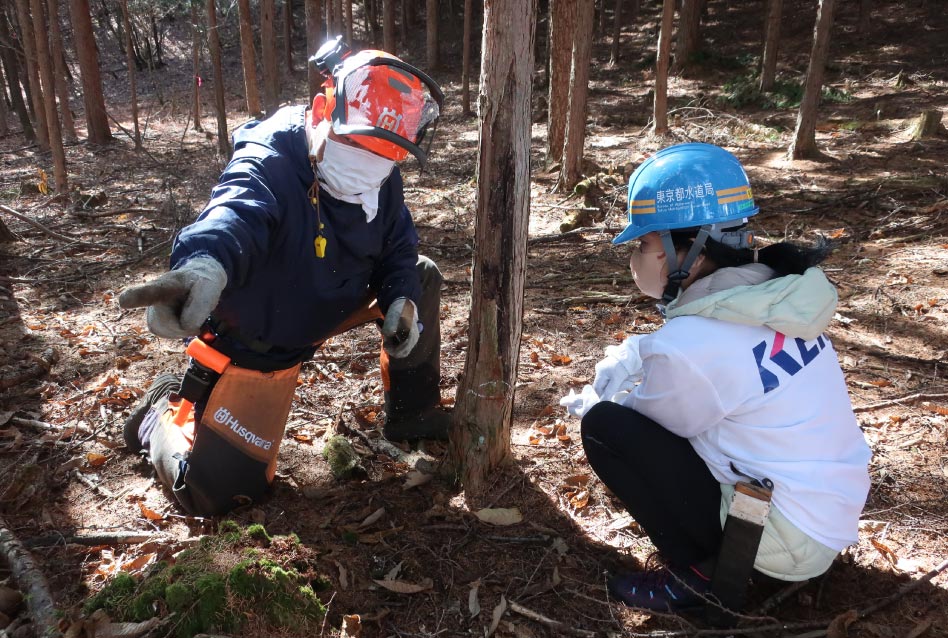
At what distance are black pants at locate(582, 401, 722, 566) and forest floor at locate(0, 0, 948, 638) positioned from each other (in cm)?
25

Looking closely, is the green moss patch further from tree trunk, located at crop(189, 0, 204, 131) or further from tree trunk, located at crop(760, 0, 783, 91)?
tree trunk, located at crop(760, 0, 783, 91)

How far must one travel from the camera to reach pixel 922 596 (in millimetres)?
2105

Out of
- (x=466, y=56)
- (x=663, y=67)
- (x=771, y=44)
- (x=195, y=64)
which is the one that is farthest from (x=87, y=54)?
(x=771, y=44)

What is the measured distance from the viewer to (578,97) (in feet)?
26.5

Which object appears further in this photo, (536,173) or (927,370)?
(536,173)

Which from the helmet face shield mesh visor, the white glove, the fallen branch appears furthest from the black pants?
the fallen branch

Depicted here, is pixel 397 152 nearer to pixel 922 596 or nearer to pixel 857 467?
pixel 857 467

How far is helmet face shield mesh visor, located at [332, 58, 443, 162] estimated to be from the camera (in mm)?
2500

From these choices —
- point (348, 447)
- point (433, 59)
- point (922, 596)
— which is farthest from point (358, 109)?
point (433, 59)

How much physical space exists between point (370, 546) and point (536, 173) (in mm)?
7649

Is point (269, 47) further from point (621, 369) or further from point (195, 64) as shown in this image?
point (621, 369)

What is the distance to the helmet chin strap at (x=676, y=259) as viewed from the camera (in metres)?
2.08

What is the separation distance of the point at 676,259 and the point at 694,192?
216 millimetres

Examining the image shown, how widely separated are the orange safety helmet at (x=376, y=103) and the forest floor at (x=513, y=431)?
143cm
